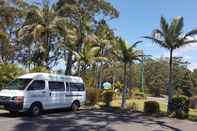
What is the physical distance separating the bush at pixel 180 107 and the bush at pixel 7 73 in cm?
1129

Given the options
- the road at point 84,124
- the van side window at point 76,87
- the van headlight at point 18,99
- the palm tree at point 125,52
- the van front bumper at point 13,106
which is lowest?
the road at point 84,124

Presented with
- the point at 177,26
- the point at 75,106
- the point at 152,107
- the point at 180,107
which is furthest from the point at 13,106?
the point at 177,26

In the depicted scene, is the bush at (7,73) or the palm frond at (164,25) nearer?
the palm frond at (164,25)

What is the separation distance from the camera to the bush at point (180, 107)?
22.6 meters

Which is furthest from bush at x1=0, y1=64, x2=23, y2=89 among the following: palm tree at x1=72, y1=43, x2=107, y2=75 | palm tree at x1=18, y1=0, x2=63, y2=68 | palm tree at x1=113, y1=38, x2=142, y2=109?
palm tree at x1=113, y1=38, x2=142, y2=109

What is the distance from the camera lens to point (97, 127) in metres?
16.7

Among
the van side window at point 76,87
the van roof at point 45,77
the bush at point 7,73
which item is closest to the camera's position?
the van roof at point 45,77

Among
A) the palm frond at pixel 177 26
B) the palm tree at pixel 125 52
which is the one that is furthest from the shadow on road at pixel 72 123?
the palm tree at pixel 125 52

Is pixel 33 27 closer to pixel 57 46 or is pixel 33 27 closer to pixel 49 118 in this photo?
pixel 57 46

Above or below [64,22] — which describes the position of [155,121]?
below

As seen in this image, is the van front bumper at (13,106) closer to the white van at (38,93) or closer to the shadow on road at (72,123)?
the white van at (38,93)

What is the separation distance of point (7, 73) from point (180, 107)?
11972mm

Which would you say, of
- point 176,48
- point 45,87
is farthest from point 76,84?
point 176,48

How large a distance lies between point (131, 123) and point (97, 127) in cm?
275
